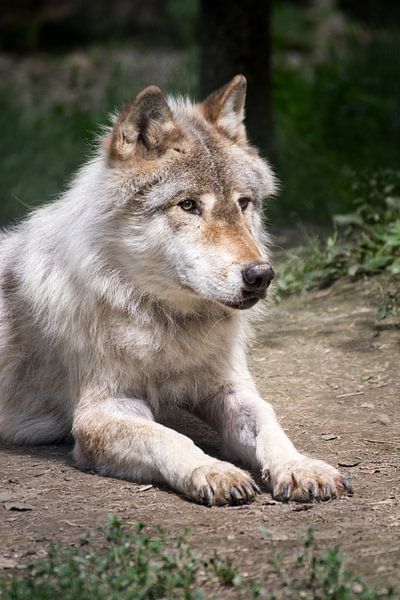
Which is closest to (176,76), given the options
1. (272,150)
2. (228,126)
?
(272,150)

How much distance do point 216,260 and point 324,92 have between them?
297 inches

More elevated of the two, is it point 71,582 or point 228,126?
point 228,126

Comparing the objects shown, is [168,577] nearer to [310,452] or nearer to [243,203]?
[310,452]

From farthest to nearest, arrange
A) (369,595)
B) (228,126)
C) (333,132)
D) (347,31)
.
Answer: (347,31) < (333,132) < (228,126) < (369,595)

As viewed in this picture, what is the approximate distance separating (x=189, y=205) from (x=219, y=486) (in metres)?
1.30

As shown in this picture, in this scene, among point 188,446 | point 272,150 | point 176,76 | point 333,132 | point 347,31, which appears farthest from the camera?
point 347,31

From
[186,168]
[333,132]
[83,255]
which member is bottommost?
[333,132]

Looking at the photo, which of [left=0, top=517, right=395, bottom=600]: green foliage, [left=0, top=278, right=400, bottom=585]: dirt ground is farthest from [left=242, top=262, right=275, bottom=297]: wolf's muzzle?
[left=0, top=517, right=395, bottom=600]: green foliage

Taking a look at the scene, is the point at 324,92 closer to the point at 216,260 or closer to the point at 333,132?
the point at 333,132

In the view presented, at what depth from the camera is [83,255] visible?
4.62 metres

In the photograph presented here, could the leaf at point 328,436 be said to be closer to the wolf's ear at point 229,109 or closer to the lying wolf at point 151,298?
the lying wolf at point 151,298

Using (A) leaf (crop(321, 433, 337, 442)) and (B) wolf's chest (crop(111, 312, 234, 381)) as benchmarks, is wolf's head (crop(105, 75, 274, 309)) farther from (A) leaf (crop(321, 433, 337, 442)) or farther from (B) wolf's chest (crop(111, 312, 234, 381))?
(A) leaf (crop(321, 433, 337, 442))

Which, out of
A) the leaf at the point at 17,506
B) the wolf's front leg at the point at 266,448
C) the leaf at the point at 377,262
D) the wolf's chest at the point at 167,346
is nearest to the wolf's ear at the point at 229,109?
the wolf's chest at the point at 167,346

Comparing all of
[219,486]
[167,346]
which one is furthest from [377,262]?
[219,486]
